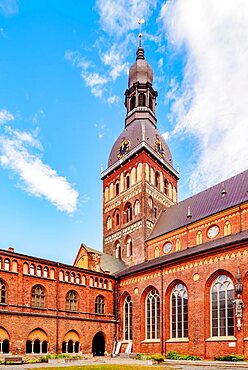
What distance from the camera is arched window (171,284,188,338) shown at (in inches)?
1262

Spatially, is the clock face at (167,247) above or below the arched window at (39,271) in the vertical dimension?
above

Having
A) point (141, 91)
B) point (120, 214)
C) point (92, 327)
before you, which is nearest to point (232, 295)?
point (92, 327)

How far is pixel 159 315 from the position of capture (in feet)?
115

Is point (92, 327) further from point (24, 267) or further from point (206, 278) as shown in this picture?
point (206, 278)

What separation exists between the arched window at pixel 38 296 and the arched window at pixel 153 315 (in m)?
9.66

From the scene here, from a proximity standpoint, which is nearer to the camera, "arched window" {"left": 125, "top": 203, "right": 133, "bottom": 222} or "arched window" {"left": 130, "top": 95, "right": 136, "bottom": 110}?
"arched window" {"left": 125, "top": 203, "right": 133, "bottom": 222}

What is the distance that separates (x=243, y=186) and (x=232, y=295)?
11.7 metres

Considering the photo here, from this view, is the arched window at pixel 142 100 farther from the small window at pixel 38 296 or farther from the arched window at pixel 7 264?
the arched window at pixel 7 264

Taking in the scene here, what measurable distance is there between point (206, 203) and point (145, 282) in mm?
10093

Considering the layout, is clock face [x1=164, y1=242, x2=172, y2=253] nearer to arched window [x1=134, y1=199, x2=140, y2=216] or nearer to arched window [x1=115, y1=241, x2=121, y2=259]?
arched window [x1=134, y1=199, x2=140, y2=216]

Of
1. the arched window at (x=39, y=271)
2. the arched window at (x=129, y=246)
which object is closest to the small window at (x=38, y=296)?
the arched window at (x=39, y=271)

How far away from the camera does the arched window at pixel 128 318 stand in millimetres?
38031

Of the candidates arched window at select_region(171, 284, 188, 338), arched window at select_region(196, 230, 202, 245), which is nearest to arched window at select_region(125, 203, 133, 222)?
arched window at select_region(196, 230, 202, 245)

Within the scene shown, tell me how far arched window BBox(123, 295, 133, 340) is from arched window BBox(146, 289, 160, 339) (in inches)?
99.5
